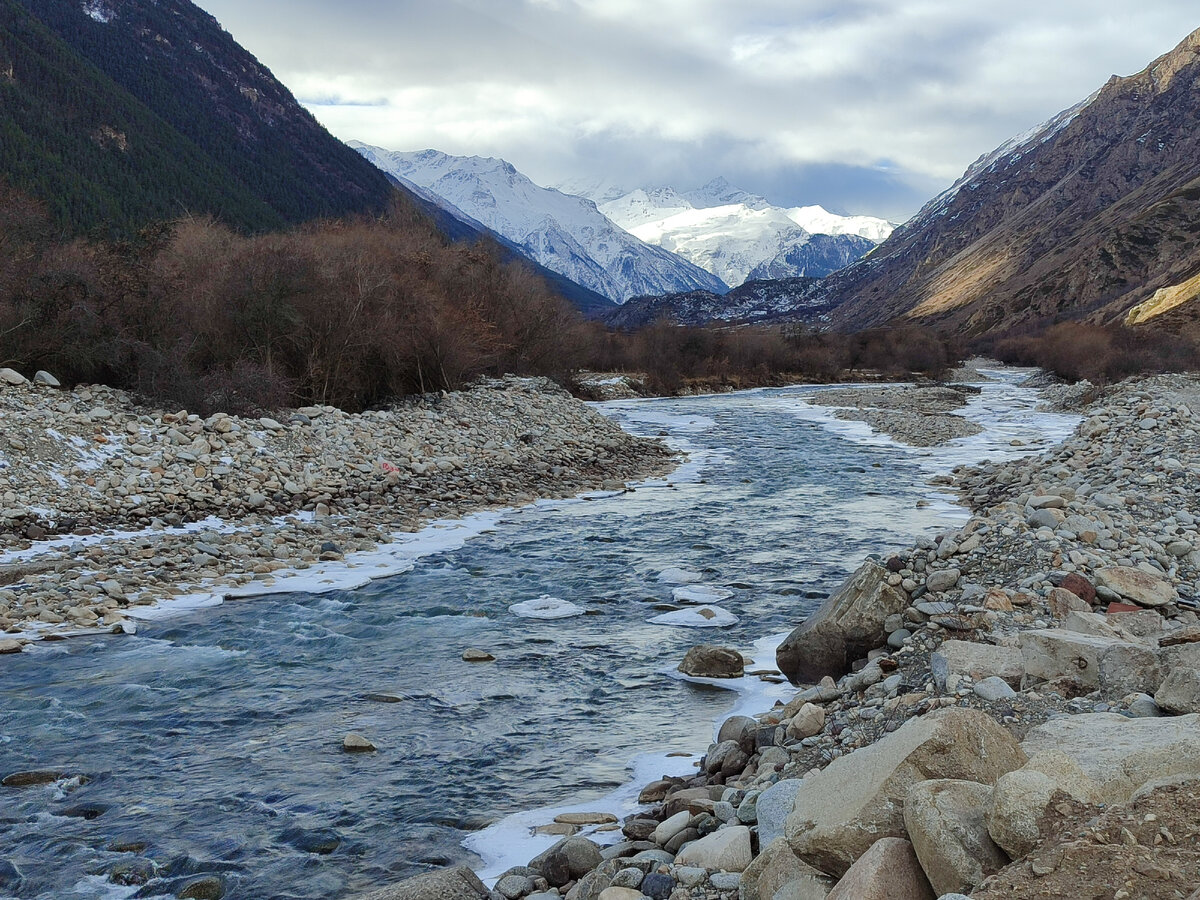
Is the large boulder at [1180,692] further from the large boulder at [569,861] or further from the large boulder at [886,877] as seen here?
the large boulder at [569,861]

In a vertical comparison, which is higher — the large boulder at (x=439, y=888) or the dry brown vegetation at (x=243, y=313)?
the dry brown vegetation at (x=243, y=313)

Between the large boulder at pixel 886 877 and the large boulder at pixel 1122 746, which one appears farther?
the large boulder at pixel 1122 746

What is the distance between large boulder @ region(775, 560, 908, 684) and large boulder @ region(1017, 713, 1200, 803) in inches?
126

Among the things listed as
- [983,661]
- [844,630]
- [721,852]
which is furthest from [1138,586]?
[721,852]

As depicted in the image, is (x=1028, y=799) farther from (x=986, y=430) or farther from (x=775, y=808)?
(x=986, y=430)

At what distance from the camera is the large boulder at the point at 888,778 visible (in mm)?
3408

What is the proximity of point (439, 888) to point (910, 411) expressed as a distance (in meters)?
36.6

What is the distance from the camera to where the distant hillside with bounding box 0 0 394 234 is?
7019cm

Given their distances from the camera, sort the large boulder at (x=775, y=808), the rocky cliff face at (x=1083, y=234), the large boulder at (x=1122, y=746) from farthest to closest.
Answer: the rocky cliff face at (x=1083, y=234), the large boulder at (x=775, y=808), the large boulder at (x=1122, y=746)

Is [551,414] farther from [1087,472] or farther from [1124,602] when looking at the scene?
[1124,602]

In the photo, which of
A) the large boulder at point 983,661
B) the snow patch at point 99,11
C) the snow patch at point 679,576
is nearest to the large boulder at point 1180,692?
the large boulder at point 983,661

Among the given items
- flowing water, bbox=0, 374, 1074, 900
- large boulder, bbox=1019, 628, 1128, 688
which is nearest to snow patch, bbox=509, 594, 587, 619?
flowing water, bbox=0, 374, 1074, 900

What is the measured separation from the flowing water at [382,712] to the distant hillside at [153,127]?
140ft

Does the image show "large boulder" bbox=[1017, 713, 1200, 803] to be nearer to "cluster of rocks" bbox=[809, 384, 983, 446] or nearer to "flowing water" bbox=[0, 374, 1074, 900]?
"flowing water" bbox=[0, 374, 1074, 900]
